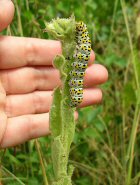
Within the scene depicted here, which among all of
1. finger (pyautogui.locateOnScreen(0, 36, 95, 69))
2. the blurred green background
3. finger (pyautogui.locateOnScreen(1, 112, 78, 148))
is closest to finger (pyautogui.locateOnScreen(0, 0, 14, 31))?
finger (pyautogui.locateOnScreen(0, 36, 95, 69))

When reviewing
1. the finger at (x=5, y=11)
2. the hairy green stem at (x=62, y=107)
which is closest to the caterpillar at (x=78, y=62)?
the hairy green stem at (x=62, y=107)

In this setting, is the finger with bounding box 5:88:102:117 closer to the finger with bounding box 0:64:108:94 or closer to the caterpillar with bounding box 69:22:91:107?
the finger with bounding box 0:64:108:94

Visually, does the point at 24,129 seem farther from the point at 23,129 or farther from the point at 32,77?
the point at 32,77

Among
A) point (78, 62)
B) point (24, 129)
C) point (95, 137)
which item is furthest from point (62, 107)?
point (95, 137)

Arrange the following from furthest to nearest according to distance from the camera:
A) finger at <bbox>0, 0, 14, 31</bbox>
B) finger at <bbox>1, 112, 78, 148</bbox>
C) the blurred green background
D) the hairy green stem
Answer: the blurred green background, finger at <bbox>1, 112, 78, 148</bbox>, finger at <bbox>0, 0, 14, 31</bbox>, the hairy green stem

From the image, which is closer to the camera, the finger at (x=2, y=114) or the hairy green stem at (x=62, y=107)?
the hairy green stem at (x=62, y=107)

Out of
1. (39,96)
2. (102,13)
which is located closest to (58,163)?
(39,96)

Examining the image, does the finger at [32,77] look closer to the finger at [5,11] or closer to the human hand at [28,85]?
the human hand at [28,85]
